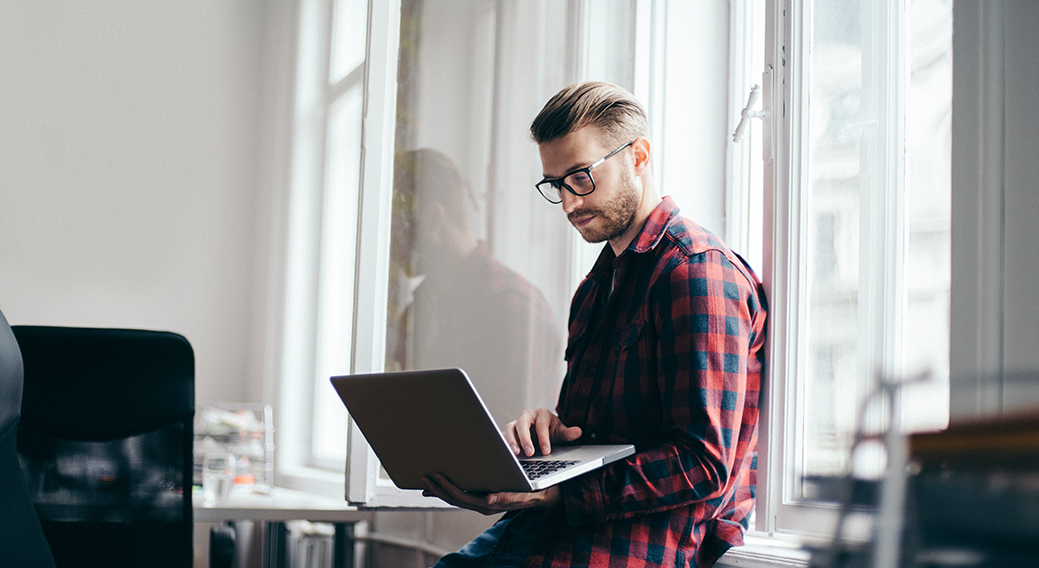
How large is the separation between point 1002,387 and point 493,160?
1.81m

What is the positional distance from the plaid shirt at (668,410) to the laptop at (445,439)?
0.21ft

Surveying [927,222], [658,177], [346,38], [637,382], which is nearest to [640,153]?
[658,177]

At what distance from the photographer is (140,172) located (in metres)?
2.58

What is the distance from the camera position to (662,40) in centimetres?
170

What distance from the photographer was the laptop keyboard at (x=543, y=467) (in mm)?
986

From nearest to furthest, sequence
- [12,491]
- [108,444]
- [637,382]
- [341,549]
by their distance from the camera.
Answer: [12,491]
[637,382]
[108,444]
[341,549]

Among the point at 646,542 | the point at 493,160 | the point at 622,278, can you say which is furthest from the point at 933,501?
the point at 493,160

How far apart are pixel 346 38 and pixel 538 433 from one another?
2.06 meters

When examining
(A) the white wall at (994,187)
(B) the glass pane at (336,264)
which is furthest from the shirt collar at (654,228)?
(B) the glass pane at (336,264)

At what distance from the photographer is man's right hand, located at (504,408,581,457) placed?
1.19 metres

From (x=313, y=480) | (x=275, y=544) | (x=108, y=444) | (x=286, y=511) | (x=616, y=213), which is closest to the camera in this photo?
(x=616, y=213)

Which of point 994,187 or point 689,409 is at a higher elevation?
point 994,187

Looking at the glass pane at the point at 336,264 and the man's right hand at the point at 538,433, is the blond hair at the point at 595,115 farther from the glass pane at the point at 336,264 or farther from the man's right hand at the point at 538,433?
the glass pane at the point at 336,264

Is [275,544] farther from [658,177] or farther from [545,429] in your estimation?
[658,177]
